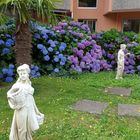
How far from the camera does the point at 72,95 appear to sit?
8.06 metres

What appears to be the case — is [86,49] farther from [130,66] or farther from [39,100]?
[39,100]

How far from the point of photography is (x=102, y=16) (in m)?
22.4

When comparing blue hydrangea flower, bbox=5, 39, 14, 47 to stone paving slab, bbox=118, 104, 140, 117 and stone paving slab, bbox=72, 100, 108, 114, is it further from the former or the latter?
stone paving slab, bbox=118, 104, 140, 117

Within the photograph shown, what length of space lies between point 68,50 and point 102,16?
11.4 m

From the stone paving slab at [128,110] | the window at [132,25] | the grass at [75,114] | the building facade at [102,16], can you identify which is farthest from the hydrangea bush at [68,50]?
the window at [132,25]

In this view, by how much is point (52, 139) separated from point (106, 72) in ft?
22.2

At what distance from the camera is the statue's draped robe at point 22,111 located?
14.5ft

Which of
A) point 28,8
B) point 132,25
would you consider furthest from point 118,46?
point 132,25

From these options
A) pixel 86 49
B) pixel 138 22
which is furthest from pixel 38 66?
pixel 138 22

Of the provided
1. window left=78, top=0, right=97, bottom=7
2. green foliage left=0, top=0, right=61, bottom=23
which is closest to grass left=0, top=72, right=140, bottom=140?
green foliage left=0, top=0, right=61, bottom=23

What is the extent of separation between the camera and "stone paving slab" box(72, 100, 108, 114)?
6.84m

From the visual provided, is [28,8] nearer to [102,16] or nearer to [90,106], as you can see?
[90,106]

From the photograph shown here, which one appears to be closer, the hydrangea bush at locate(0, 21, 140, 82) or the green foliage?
the green foliage

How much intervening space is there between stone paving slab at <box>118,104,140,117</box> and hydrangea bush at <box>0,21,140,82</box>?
360 centimetres
